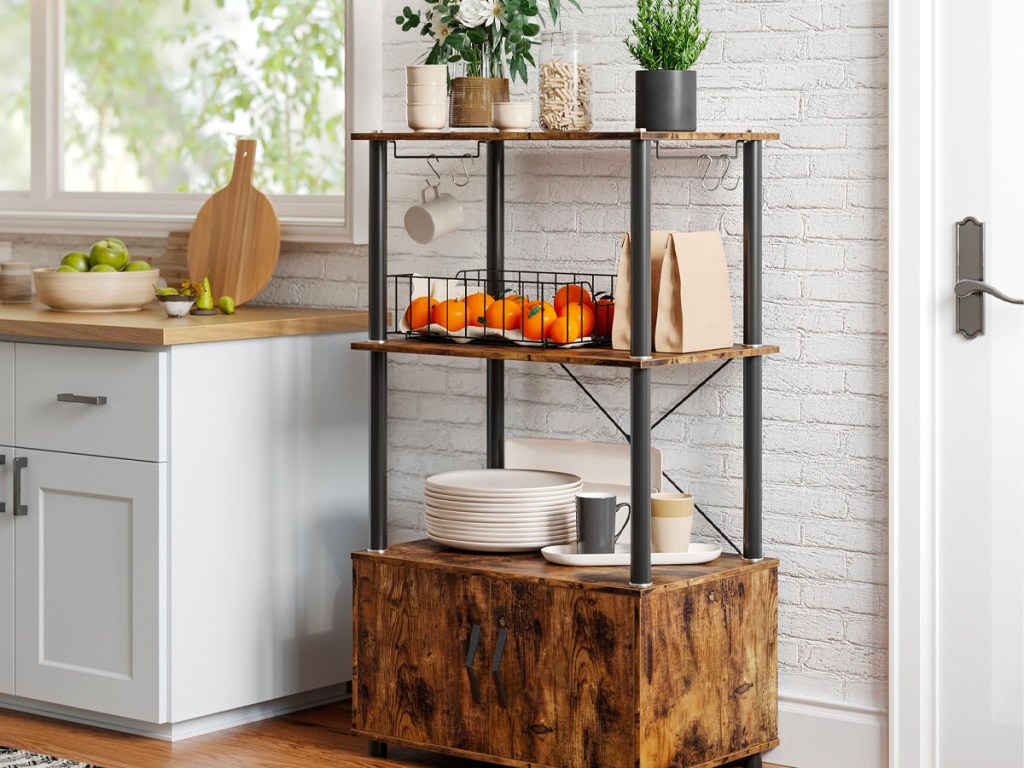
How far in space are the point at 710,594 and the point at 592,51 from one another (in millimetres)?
1126

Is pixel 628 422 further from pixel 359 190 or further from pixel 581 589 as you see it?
pixel 359 190

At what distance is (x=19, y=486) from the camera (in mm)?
3305

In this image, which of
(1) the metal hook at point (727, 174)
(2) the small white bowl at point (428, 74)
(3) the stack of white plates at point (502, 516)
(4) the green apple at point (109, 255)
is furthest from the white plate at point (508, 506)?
(4) the green apple at point (109, 255)

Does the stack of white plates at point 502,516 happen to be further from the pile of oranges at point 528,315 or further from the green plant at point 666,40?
the green plant at point 666,40

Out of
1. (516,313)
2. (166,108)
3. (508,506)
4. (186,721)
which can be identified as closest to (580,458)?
(508,506)

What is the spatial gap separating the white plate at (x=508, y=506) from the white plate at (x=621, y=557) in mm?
76

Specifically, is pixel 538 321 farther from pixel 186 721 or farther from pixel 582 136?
pixel 186 721

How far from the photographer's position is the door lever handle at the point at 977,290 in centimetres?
281

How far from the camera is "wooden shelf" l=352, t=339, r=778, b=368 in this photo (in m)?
2.73

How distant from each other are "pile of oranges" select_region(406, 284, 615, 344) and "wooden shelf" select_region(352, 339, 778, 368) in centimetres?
3

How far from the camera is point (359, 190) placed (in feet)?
11.7

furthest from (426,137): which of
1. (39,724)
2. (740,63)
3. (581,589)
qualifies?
(39,724)

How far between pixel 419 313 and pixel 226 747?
3.22ft

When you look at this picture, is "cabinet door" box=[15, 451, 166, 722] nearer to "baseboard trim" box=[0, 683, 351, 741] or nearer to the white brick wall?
"baseboard trim" box=[0, 683, 351, 741]
